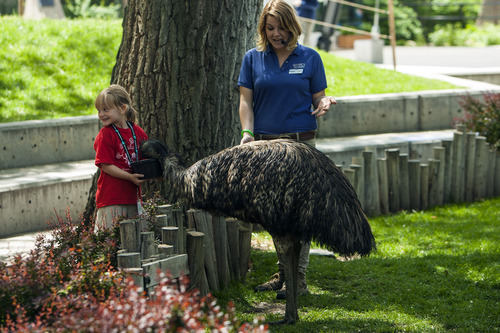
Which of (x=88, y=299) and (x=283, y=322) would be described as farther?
(x=283, y=322)

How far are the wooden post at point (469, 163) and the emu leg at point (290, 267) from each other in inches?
224

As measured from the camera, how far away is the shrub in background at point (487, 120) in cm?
1069

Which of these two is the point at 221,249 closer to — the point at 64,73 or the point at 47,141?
the point at 47,141

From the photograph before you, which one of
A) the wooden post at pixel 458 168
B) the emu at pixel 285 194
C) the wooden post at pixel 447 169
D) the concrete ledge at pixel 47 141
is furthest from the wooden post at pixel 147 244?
the wooden post at pixel 458 168

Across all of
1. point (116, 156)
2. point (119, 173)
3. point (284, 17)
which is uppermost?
point (284, 17)

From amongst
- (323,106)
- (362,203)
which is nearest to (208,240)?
(323,106)

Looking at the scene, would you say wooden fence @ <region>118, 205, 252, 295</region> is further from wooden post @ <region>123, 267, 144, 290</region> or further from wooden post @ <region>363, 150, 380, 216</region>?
wooden post @ <region>363, 150, 380, 216</region>

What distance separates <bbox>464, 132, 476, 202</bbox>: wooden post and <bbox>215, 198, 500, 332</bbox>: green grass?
1520mm

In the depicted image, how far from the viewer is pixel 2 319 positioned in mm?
4047

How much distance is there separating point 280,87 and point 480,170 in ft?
18.3

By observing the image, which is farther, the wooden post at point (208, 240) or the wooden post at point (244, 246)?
the wooden post at point (244, 246)

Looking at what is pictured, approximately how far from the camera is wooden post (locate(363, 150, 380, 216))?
30.6ft

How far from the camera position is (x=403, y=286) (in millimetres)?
6551

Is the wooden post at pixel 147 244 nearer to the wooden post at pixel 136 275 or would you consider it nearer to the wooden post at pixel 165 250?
the wooden post at pixel 165 250
